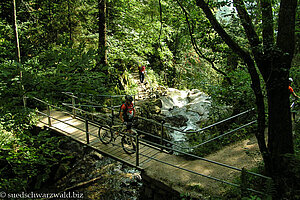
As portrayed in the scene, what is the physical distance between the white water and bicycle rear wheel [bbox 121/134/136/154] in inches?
147

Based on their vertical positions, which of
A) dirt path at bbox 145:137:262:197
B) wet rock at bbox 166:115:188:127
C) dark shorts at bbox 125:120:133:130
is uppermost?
→ dark shorts at bbox 125:120:133:130

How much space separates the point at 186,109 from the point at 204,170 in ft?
24.9

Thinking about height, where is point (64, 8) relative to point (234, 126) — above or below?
above

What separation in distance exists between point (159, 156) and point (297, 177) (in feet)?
12.3

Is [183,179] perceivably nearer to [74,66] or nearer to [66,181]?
[74,66]

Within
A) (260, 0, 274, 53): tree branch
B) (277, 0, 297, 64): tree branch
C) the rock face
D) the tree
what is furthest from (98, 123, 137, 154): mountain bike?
(277, 0, 297, 64): tree branch

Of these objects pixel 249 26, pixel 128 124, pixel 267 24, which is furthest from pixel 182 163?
pixel 267 24

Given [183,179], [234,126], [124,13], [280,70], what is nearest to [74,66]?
[183,179]

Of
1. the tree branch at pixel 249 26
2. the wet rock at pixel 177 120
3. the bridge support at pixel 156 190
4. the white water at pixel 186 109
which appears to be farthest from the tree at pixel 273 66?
the wet rock at pixel 177 120

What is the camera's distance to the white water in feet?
36.4

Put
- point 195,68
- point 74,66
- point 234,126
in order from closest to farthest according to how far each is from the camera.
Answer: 1. point 74,66
2. point 234,126
3. point 195,68

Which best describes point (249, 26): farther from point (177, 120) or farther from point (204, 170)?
point (177, 120)

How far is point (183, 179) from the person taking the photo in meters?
5.32

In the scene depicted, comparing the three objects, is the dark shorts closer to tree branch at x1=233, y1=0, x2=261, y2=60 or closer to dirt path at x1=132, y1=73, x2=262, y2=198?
dirt path at x1=132, y1=73, x2=262, y2=198
